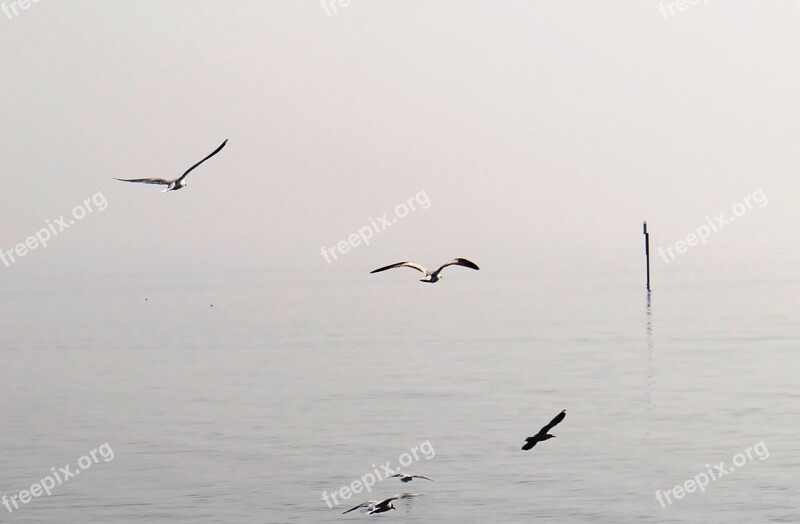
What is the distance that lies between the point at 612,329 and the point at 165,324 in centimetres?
4618

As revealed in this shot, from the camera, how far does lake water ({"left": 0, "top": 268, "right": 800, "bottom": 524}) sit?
39656 mm

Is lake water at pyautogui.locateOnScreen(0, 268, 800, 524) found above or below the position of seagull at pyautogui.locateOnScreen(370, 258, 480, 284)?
below

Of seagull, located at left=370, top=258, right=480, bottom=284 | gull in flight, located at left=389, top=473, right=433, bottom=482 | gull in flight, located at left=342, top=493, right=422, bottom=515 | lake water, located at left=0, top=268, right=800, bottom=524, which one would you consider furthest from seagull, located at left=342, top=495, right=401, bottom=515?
seagull, located at left=370, top=258, right=480, bottom=284

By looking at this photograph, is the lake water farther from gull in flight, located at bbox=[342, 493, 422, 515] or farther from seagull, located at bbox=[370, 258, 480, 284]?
seagull, located at bbox=[370, 258, 480, 284]

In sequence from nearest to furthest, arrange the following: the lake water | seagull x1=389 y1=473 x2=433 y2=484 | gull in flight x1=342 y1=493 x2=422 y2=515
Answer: gull in flight x1=342 y1=493 x2=422 y2=515 < seagull x1=389 y1=473 x2=433 y2=484 < the lake water

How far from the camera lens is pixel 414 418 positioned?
56.7 metres

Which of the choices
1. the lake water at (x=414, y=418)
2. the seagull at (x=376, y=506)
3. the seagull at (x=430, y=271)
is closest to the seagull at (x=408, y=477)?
the lake water at (x=414, y=418)

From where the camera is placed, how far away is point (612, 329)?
110m

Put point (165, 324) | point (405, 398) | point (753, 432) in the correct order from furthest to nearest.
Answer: point (165, 324), point (405, 398), point (753, 432)

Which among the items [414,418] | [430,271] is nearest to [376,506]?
[430,271]

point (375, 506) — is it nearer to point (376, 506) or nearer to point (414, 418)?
point (376, 506)

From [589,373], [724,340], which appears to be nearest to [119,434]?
[589,373]

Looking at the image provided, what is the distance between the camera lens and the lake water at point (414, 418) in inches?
1561

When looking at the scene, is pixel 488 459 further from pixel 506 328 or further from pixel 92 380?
pixel 506 328
